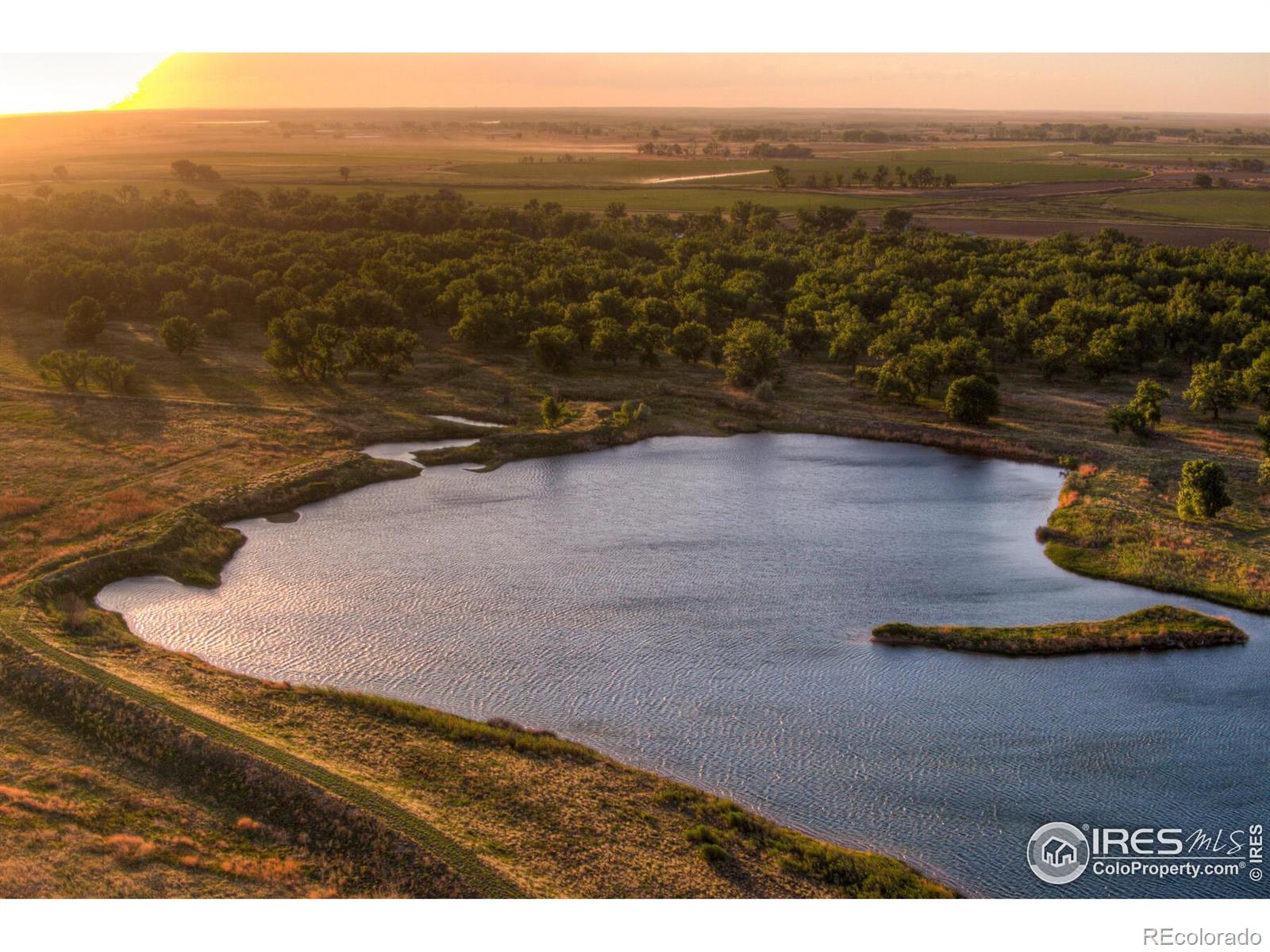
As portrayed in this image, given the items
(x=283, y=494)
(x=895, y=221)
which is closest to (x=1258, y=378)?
(x=283, y=494)

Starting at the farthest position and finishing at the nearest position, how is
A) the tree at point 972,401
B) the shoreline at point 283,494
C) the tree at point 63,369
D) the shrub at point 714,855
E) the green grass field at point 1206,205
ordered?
the green grass field at point 1206,205 → the tree at point 63,369 → the tree at point 972,401 → the shoreline at point 283,494 → the shrub at point 714,855

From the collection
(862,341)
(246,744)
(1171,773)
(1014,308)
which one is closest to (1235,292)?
(1014,308)

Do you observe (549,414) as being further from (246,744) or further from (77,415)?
(246,744)

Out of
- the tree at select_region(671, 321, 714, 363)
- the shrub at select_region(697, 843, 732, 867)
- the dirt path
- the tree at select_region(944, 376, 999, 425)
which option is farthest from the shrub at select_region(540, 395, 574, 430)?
the shrub at select_region(697, 843, 732, 867)

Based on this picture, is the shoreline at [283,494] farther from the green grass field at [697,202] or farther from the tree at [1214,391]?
the green grass field at [697,202]

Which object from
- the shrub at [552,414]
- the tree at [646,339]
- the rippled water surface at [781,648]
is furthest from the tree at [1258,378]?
the shrub at [552,414]

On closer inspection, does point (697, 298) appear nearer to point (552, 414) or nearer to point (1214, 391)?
point (552, 414)

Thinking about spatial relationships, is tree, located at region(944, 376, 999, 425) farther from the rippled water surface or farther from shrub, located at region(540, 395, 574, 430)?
shrub, located at region(540, 395, 574, 430)
